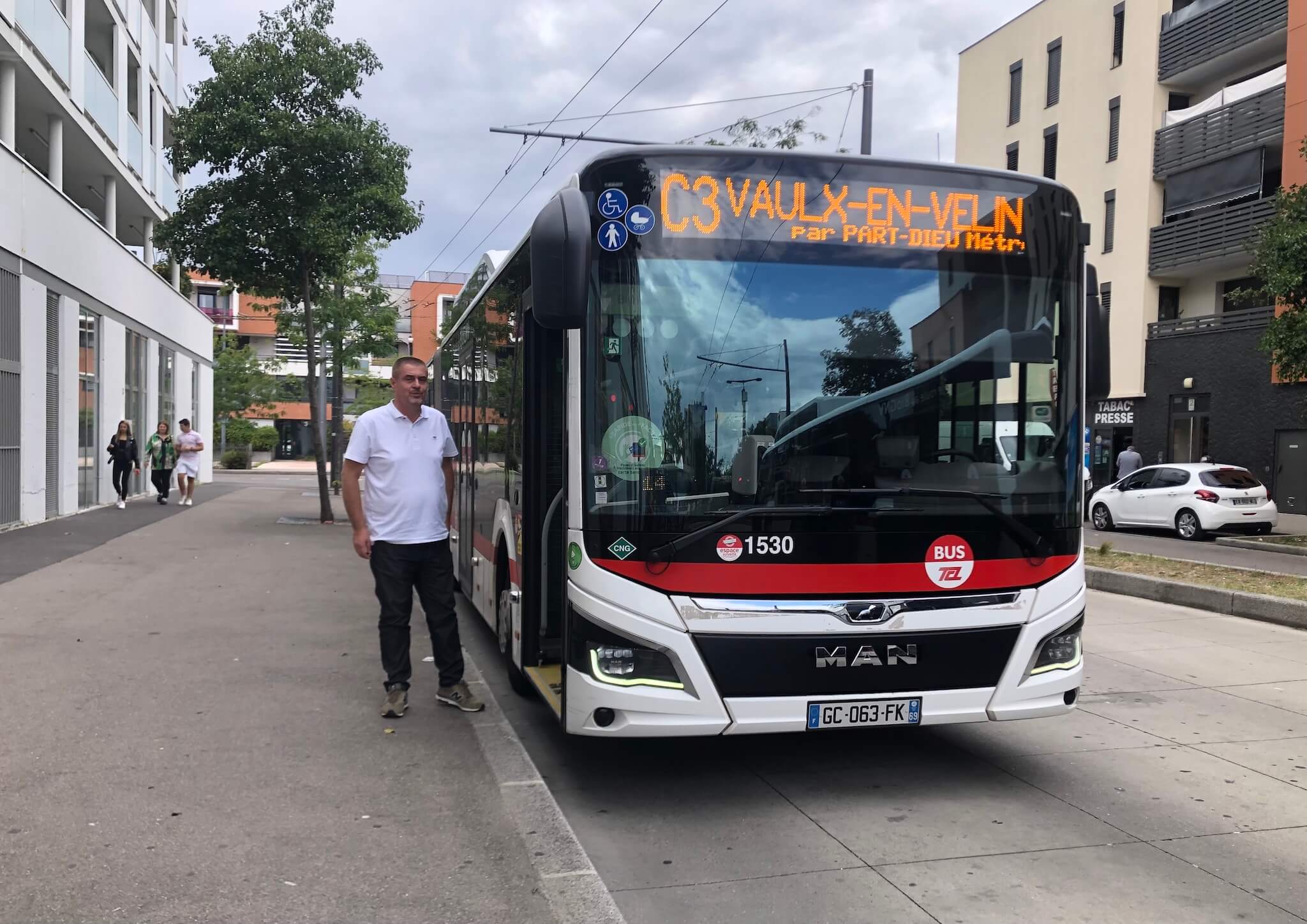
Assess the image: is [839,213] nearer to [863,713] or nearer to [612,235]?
[612,235]

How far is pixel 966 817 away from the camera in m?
4.79

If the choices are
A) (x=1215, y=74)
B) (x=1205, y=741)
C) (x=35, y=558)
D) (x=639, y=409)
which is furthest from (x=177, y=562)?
(x=1215, y=74)

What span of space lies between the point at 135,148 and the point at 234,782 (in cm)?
2410

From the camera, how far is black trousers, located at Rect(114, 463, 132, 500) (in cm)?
2048

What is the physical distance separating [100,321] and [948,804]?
788 inches

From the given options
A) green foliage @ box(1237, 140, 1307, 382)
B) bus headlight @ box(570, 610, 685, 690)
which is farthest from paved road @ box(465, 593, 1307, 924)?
green foliage @ box(1237, 140, 1307, 382)

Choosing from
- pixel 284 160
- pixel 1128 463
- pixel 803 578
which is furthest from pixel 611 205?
pixel 1128 463

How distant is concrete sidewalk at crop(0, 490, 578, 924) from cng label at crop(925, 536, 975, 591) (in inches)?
81.3

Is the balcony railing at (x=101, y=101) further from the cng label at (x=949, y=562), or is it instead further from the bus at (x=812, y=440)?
the cng label at (x=949, y=562)

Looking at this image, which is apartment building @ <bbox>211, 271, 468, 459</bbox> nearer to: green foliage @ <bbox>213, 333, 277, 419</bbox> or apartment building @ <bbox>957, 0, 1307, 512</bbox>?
green foliage @ <bbox>213, 333, 277, 419</bbox>

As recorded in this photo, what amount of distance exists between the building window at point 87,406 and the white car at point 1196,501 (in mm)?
19409

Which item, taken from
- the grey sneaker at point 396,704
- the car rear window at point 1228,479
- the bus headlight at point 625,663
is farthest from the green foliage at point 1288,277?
the bus headlight at point 625,663

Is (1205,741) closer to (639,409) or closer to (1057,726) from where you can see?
(1057,726)

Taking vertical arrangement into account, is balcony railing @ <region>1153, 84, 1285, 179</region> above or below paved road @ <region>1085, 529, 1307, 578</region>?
above
